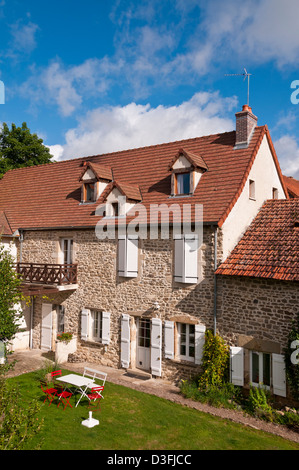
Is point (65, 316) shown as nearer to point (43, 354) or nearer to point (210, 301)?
point (43, 354)

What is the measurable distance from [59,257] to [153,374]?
20.9 ft

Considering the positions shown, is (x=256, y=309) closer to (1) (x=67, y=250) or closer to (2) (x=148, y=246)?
(2) (x=148, y=246)

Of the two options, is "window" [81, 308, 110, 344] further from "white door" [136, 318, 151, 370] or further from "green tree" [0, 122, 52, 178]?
"green tree" [0, 122, 52, 178]

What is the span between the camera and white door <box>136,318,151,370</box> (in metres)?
13.5

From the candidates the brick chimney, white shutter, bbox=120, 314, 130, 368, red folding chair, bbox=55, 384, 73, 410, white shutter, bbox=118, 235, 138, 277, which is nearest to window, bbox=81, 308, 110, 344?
white shutter, bbox=120, 314, 130, 368

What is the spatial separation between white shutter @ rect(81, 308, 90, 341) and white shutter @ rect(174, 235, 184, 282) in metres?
4.39

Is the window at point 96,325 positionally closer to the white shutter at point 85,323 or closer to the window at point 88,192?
the white shutter at point 85,323

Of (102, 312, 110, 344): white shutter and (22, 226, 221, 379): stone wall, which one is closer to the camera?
(22, 226, 221, 379): stone wall

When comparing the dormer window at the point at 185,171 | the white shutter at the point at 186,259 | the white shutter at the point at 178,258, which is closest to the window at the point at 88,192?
the dormer window at the point at 185,171

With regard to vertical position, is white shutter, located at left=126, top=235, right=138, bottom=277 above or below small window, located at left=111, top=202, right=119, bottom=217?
below

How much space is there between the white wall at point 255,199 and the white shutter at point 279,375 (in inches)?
133

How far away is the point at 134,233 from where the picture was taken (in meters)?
13.7

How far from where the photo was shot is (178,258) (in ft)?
40.8

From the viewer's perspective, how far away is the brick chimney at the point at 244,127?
14.0m
